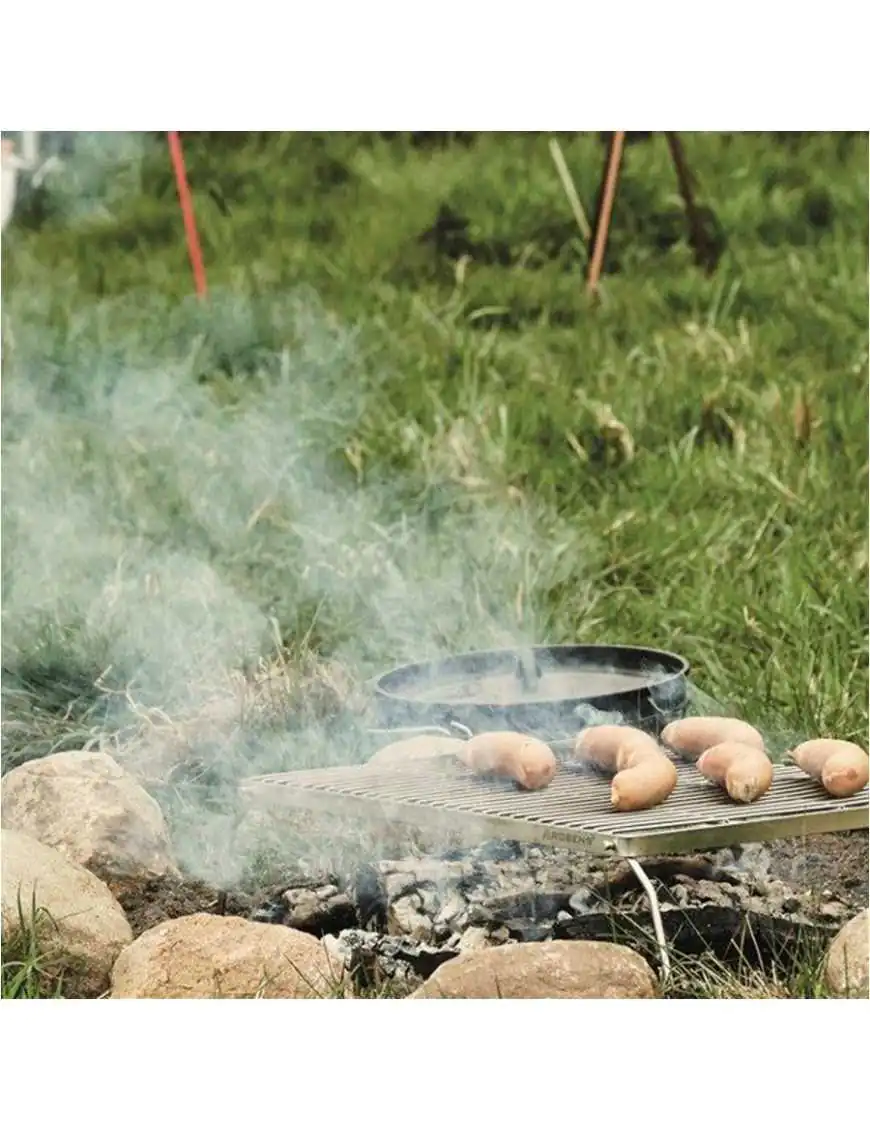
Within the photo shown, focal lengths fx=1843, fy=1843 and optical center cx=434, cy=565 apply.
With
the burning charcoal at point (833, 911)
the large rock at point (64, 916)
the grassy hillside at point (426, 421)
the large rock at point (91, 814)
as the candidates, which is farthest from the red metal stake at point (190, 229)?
the burning charcoal at point (833, 911)

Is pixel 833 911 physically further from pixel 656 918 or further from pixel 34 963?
pixel 34 963

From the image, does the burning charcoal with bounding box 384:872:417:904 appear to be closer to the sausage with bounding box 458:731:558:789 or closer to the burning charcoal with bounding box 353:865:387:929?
the burning charcoal with bounding box 353:865:387:929

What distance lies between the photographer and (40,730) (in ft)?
→ 10.0

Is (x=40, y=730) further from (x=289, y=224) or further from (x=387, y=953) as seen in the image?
(x=289, y=224)

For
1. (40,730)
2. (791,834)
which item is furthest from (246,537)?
(791,834)

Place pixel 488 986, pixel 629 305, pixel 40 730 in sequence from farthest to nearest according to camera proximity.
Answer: pixel 629 305, pixel 40 730, pixel 488 986

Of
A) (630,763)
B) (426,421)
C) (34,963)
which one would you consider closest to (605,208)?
(426,421)

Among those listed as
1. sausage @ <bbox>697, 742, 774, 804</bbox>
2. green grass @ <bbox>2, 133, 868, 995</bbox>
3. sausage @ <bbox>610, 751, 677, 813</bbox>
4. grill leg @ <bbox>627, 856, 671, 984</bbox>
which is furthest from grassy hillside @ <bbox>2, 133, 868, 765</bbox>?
grill leg @ <bbox>627, 856, 671, 984</bbox>

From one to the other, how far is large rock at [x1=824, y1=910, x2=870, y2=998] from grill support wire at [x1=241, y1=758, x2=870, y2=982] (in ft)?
0.53

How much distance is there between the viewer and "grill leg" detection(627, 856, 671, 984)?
2.83 metres

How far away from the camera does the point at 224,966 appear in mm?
2889

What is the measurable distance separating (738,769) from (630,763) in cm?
17

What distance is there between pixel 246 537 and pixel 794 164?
1137mm

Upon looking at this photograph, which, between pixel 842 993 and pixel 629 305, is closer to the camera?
pixel 842 993
